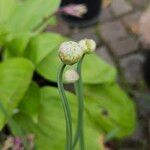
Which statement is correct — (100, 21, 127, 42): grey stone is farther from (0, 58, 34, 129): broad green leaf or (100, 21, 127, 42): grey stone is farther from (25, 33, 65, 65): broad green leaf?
(0, 58, 34, 129): broad green leaf

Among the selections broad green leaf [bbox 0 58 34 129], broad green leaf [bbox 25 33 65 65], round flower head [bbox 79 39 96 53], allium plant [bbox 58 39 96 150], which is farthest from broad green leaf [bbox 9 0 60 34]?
round flower head [bbox 79 39 96 53]

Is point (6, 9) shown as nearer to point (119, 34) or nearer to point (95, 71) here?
point (95, 71)

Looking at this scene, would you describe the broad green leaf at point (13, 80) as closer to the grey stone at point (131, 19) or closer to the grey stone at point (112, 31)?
the grey stone at point (112, 31)

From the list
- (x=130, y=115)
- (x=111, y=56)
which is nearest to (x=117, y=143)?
(x=130, y=115)

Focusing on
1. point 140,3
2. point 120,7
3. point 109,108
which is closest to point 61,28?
point 120,7

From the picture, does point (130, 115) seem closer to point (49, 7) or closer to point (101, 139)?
point (101, 139)

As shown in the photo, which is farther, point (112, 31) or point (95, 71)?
point (112, 31)
